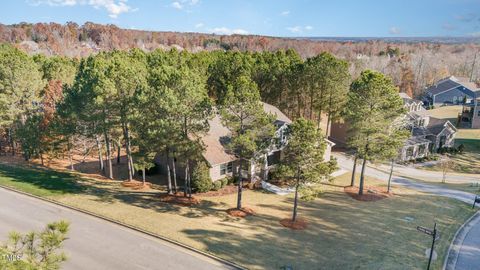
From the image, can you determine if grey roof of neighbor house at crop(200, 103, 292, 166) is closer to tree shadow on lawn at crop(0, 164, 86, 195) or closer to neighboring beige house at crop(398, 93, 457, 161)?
tree shadow on lawn at crop(0, 164, 86, 195)

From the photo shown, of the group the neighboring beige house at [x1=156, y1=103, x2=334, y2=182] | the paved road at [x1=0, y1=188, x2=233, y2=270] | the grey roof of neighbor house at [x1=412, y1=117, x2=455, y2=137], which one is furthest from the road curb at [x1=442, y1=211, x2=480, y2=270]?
the grey roof of neighbor house at [x1=412, y1=117, x2=455, y2=137]

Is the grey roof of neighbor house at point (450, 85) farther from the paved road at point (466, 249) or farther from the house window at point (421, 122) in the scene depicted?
the paved road at point (466, 249)

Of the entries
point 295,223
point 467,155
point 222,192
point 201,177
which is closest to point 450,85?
point 467,155

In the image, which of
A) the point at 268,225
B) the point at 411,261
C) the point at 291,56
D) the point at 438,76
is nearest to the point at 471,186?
the point at 411,261

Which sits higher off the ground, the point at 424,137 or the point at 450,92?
the point at 450,92

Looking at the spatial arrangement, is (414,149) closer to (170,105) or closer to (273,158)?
(273,158)
